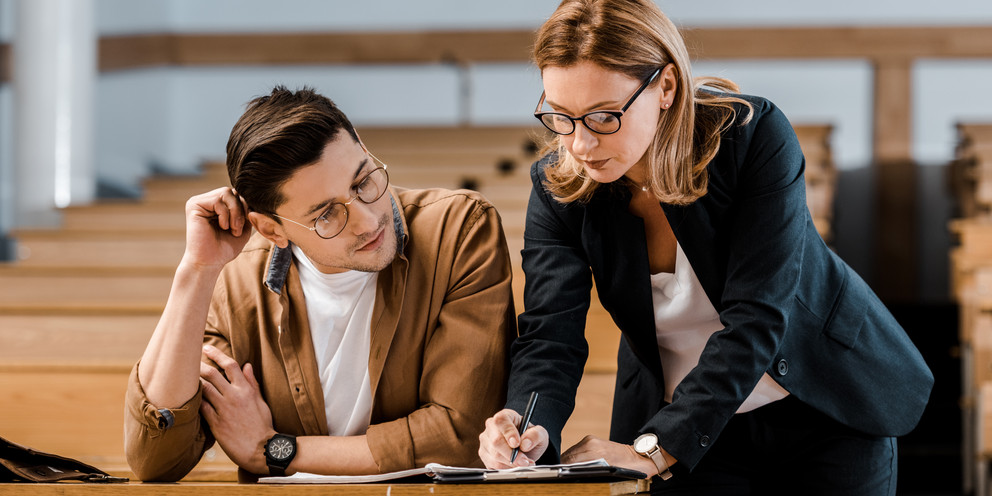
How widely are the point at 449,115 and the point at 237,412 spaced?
9.72 feet

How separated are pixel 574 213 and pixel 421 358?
229 mm

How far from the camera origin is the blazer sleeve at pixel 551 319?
89 cm

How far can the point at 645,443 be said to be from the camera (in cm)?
85

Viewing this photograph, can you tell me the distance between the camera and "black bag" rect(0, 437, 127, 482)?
0.80 meters

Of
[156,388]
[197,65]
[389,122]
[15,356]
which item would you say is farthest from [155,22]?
[156,388]

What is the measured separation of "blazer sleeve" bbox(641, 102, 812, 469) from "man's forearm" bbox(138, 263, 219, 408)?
44 cm

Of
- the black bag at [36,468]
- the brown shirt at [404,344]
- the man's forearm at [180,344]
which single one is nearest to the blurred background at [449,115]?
the brown shirt at [404,344]

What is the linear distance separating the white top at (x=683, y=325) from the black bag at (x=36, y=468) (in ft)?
1.68

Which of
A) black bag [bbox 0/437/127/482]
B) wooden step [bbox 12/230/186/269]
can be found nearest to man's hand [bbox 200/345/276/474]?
black bag [bbox 0/437/127/482]

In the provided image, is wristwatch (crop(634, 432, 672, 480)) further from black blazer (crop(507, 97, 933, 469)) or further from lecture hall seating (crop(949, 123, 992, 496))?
lecture hall seating (crop(949, 123, 992, 496))

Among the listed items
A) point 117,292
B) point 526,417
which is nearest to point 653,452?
point 526,417

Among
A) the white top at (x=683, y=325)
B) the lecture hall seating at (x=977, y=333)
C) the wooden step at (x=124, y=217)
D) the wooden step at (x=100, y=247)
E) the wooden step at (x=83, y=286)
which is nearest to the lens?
the white top at (x=683, y=325)

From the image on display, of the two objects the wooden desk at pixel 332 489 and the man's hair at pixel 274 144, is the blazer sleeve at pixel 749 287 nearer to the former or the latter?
the wooden desk at pixel 332 489

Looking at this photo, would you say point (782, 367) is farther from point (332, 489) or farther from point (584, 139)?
point (332, 489)
